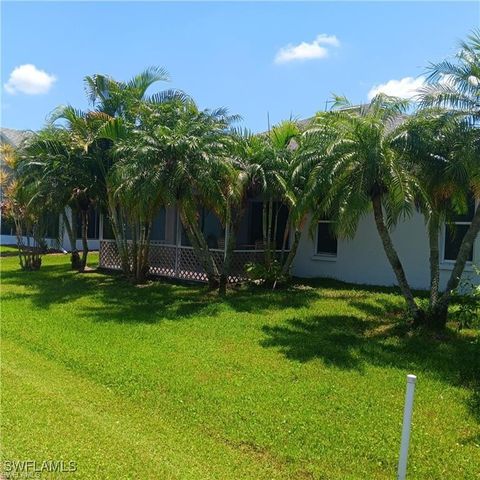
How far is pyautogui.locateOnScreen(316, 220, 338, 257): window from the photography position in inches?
622

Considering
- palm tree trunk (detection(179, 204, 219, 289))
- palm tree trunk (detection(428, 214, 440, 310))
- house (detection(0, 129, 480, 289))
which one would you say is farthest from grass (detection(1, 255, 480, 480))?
house (detection(0, 129, 480, 289))

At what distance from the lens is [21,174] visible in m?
17.5

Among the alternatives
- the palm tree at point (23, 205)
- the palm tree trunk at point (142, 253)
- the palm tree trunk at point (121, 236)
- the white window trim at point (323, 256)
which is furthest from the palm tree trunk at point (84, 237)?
the white window trim at point (323, 256)

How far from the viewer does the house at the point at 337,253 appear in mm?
13195

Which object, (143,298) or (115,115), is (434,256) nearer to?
(143,298)

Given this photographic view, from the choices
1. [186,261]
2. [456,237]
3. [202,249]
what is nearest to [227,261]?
[202,249]

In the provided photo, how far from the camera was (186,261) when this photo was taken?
1630 centimetres

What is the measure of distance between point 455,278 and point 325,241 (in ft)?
24.5

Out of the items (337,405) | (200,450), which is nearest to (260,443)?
(200,450)

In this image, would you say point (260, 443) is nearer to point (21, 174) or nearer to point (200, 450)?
point (200, 450)

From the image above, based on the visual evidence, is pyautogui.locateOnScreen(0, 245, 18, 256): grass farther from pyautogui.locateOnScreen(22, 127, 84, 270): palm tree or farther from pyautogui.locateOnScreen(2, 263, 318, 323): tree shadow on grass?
pyautogui.locateOnScreen(22, 127, 84, 270): palm tree

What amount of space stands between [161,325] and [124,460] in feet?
17.8

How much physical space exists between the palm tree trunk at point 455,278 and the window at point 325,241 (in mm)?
6800

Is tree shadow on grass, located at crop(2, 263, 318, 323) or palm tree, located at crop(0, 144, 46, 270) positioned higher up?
palm tree, located at crop(0, 144, 46, 270)
